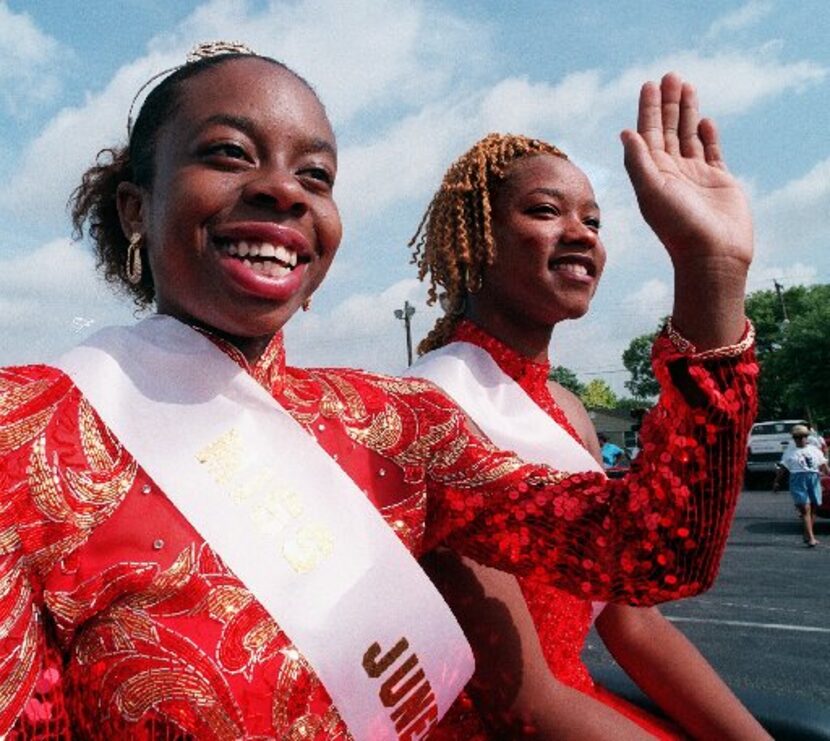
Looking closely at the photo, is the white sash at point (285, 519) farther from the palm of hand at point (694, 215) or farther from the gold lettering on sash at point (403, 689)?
the palm of hand at point (694, 215)

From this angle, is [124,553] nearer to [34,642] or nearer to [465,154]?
[34,642]

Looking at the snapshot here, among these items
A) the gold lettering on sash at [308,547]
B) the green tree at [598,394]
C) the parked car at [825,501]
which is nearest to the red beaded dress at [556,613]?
the gold lettering on sash at [308,547]

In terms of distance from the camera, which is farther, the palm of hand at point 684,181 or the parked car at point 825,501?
the parked car at point 825,501

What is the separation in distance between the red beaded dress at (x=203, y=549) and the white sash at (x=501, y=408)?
1.58 ft

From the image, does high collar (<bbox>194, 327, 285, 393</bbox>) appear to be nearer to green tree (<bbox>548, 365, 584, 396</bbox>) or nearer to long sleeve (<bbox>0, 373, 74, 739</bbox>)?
long sleeve (<bbox>0, 373, 74, 739</bbox>)

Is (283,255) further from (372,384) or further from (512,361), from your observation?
(512,361)

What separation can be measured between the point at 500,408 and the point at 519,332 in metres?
0.25

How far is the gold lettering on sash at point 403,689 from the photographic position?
48.9 inches

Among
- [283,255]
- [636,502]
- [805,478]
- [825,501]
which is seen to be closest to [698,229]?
[636,502]

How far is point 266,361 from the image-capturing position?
54.1 inches

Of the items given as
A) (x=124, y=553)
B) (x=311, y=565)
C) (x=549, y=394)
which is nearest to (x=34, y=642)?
(x=124, y=553)

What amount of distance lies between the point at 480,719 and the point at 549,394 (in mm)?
854

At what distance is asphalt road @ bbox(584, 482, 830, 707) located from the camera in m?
5.18

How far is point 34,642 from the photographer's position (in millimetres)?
1015
